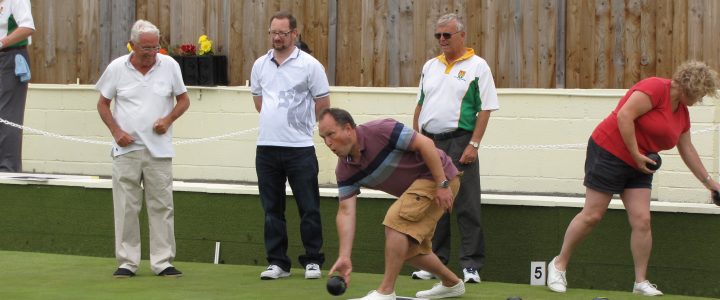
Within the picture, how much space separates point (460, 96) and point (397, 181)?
4.13 ft

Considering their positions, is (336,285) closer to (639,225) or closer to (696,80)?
(639,225)

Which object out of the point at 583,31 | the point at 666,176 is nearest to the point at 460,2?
the point at 583,31

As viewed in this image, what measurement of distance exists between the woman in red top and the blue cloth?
5.13 meters

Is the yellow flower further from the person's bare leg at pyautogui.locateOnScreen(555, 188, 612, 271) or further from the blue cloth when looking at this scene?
the person's bare leg at pyautogui.locateOnScreen(555, 188, 612, 271)

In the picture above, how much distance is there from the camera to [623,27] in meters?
13.2

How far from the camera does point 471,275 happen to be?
9352mm

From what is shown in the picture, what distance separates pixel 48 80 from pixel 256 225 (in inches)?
234

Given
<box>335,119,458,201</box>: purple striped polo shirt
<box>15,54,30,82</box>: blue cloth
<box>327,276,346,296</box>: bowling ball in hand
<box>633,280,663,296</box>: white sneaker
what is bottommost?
<box>633,280,663,296</box>: white sneaker

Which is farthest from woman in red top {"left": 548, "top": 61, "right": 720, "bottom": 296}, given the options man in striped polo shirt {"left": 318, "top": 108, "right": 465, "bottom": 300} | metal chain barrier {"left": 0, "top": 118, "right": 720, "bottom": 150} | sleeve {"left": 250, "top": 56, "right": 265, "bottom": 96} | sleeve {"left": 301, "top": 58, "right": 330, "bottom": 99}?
metal chain barrier {"left": 0, "top": 118, "right": 720, "bottom": 150}

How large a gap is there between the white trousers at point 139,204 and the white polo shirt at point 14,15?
2940mm

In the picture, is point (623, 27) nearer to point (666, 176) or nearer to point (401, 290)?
point (666, 176)

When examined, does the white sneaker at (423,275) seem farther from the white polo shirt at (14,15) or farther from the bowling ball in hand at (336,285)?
the white polo shirt at (14,15)

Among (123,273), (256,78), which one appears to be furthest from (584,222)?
(123,273)

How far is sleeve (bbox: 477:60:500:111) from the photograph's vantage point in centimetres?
922
